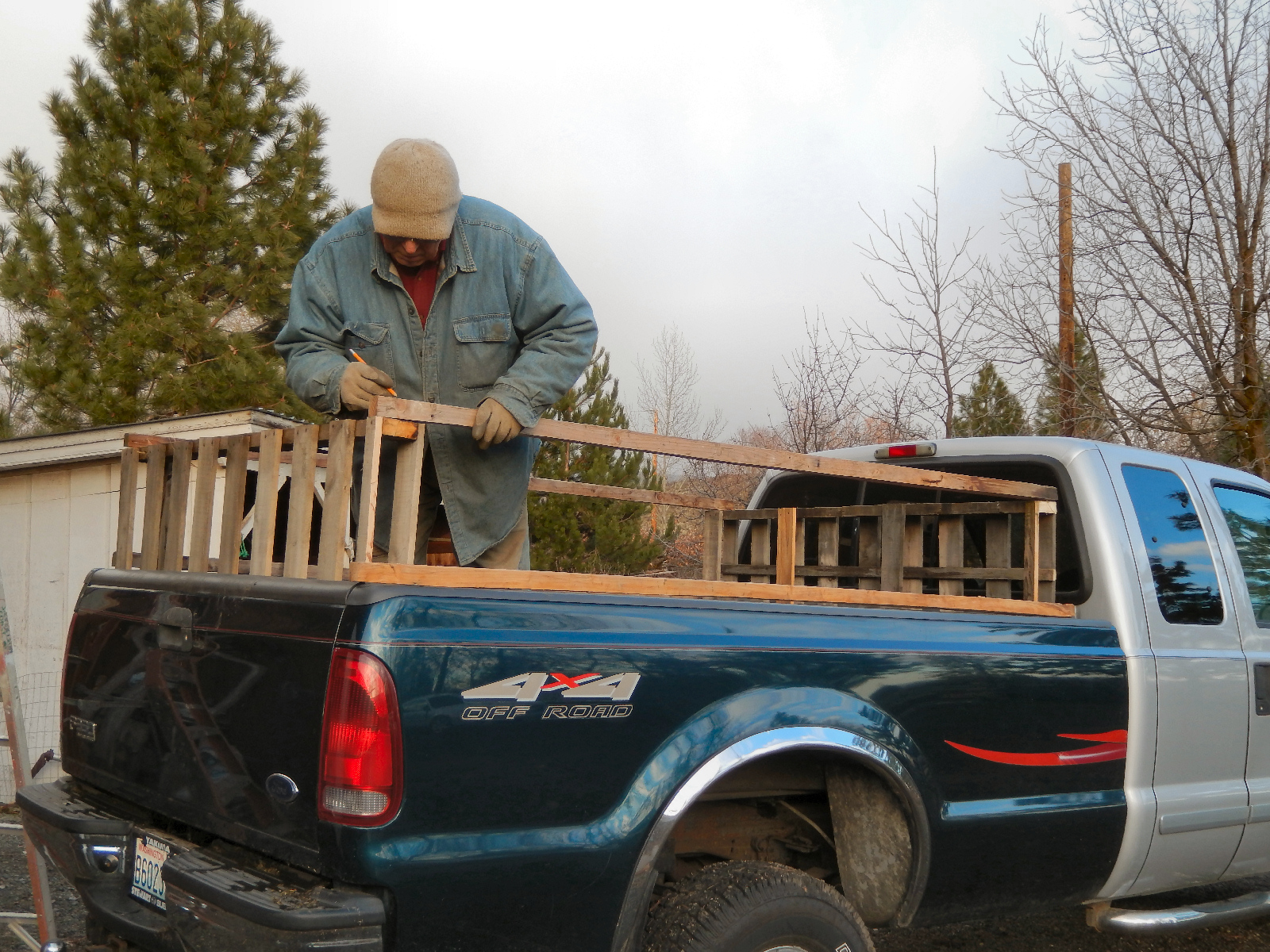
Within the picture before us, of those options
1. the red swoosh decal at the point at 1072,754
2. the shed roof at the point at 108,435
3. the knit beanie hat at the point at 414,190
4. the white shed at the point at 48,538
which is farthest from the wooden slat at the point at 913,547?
the white shed at the point at 48,538

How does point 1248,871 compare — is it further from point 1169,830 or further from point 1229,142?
point 1229,142

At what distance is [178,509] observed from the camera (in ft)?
9.75

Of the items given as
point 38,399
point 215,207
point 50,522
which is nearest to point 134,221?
point 215,207

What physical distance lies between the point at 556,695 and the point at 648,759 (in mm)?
Answer: 278

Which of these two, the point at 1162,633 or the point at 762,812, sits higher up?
the point at 1162,633

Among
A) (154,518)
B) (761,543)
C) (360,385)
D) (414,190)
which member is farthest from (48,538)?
(414,190)

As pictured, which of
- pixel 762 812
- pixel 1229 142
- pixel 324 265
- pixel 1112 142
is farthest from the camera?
pixel 1112 142

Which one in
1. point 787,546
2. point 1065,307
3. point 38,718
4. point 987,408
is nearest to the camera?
point 787,546

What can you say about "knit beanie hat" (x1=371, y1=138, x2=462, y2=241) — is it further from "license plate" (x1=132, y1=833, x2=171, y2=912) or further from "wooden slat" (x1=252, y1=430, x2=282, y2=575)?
"license plate" (x1=132, y1=833, x2=171, y2=912)

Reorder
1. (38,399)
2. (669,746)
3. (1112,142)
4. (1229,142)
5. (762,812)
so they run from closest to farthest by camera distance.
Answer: (669,746)
(762,812)
(1229,142)
(1112,142)
(38,399)

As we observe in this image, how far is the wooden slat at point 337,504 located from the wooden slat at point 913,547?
2.16 metres

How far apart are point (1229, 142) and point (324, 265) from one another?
9.54m

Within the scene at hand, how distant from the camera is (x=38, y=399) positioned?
37.7 ft

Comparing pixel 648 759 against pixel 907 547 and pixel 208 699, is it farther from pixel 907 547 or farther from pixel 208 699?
pixel 907 547
